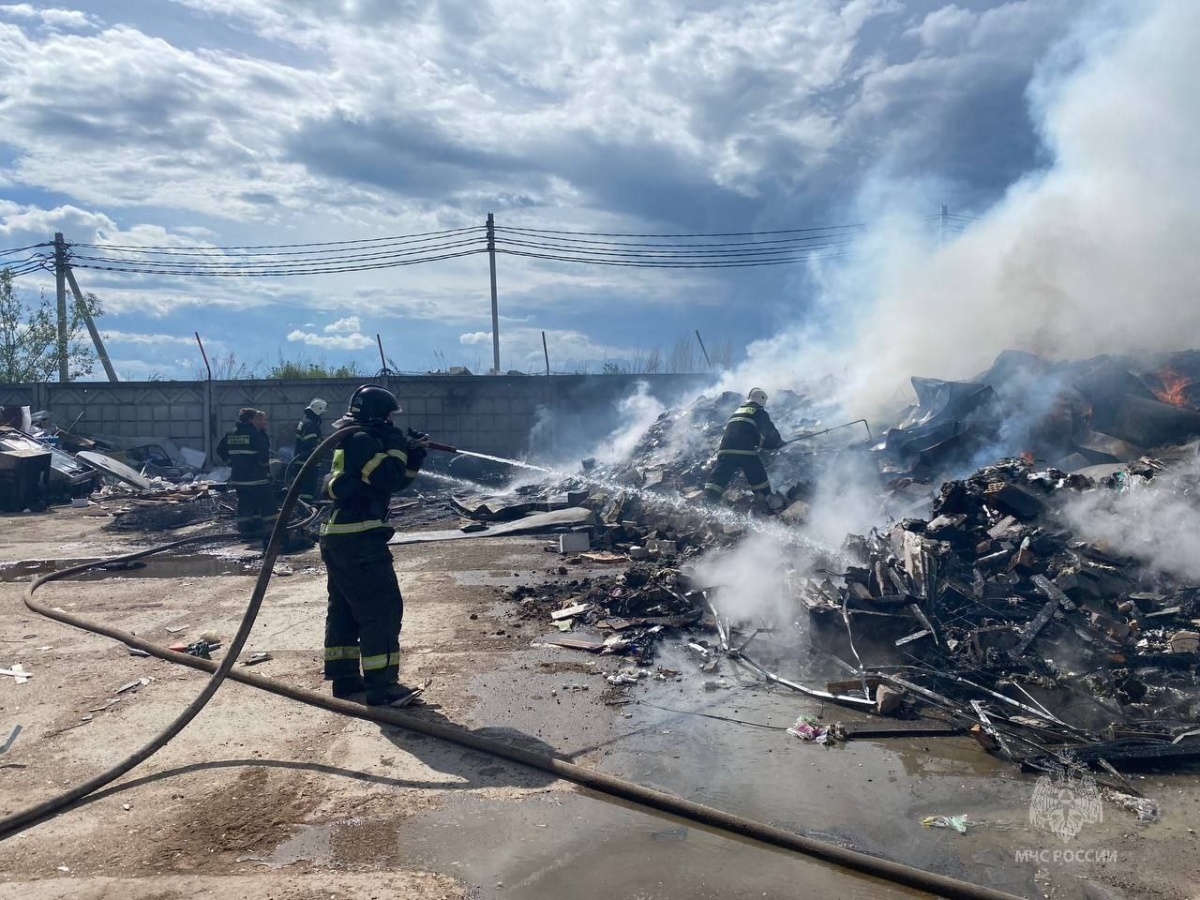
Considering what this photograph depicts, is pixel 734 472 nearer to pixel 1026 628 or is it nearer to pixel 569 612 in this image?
pixel 569 612

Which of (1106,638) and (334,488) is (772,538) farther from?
(334,488)

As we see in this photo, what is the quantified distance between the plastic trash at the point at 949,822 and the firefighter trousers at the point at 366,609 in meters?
3.05

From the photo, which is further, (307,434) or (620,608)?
(307,434)

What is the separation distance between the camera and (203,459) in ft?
63.9

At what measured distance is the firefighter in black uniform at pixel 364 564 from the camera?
15.9 ft

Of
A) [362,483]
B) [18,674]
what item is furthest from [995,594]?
[18,674]

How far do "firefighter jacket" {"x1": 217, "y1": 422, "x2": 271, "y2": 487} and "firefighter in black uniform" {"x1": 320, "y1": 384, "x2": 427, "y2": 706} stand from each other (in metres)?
6.47

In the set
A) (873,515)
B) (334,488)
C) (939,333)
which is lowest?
(873,515)

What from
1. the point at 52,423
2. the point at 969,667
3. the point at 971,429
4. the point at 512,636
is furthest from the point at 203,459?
the point at 969,667

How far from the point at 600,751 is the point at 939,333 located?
50.0 ft

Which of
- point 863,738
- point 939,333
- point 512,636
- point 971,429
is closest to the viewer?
point 863,738

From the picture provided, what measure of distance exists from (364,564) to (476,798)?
1.68m

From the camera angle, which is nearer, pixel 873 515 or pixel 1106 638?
pixel 1106 638

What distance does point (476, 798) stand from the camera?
3.76m
